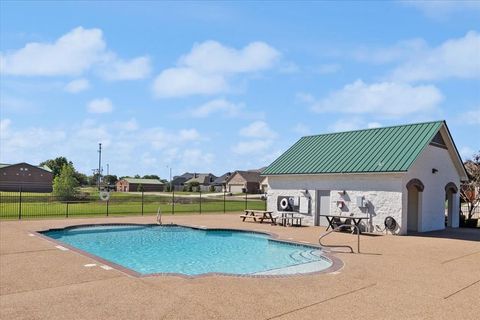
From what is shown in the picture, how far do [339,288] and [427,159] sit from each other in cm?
1419

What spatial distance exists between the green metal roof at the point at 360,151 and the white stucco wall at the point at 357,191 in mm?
415

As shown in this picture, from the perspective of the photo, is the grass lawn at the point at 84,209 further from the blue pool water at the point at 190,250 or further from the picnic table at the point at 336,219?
the picnic table at the point at 336,219

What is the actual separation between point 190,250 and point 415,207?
12.3 meters

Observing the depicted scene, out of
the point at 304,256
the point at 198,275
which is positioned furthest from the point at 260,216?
the point at 198,275

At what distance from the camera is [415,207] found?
20781 mm

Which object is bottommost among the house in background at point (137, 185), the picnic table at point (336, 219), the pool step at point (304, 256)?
the house in background at point (137, 185)

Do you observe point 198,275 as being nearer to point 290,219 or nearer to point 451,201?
point 290,219

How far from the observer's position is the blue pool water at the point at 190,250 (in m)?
11.8

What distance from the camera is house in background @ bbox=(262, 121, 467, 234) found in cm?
1850

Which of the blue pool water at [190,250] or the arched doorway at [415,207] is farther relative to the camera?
the arched doorway at [415,207]

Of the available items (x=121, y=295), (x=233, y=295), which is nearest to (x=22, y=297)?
(x=121, y=295)

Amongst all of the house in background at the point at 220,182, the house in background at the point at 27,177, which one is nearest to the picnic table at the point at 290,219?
the house in background at the point at 27,177

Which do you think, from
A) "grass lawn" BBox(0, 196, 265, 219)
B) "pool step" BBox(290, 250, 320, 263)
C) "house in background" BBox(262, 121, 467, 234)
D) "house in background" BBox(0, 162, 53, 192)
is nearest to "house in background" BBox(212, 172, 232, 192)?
"house in background" BBox(0, 162, 53, 192)

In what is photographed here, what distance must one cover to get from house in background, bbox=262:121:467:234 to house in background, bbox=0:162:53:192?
6453cm
